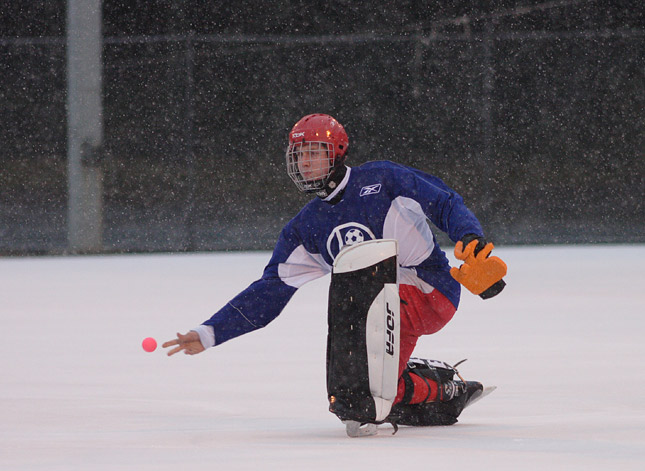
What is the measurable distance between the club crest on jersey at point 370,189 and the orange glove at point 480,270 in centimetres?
51

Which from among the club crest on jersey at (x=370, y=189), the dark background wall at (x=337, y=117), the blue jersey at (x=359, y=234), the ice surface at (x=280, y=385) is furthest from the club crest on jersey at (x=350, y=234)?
the dark background wall at (x=337, y=117)

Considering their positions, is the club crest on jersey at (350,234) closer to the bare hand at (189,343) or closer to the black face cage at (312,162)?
the black face cage at (312,162)

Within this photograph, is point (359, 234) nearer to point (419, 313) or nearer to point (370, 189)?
point (370, 189)

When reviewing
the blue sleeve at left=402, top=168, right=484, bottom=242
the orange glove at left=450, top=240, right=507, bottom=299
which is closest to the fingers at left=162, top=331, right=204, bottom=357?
the blue sleeve at left=402, top=168, right=484, bottom=242

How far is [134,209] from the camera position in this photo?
1451cm

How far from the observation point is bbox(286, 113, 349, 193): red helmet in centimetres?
438

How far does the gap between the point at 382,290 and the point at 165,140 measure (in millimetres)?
10518

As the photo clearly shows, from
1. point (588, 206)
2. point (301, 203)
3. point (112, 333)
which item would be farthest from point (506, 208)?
point (112, 333)

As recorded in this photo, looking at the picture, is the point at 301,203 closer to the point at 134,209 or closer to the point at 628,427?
the point at 134,209

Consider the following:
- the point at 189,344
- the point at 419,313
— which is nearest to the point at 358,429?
the point at 419,313

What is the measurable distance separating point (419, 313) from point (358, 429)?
494mm

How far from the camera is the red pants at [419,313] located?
4.49 meters

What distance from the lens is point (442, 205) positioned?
4270 mm

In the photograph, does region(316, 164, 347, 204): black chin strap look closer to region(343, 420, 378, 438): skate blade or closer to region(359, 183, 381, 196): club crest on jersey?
region(359, 183, 381, 196): club crest on jersey
